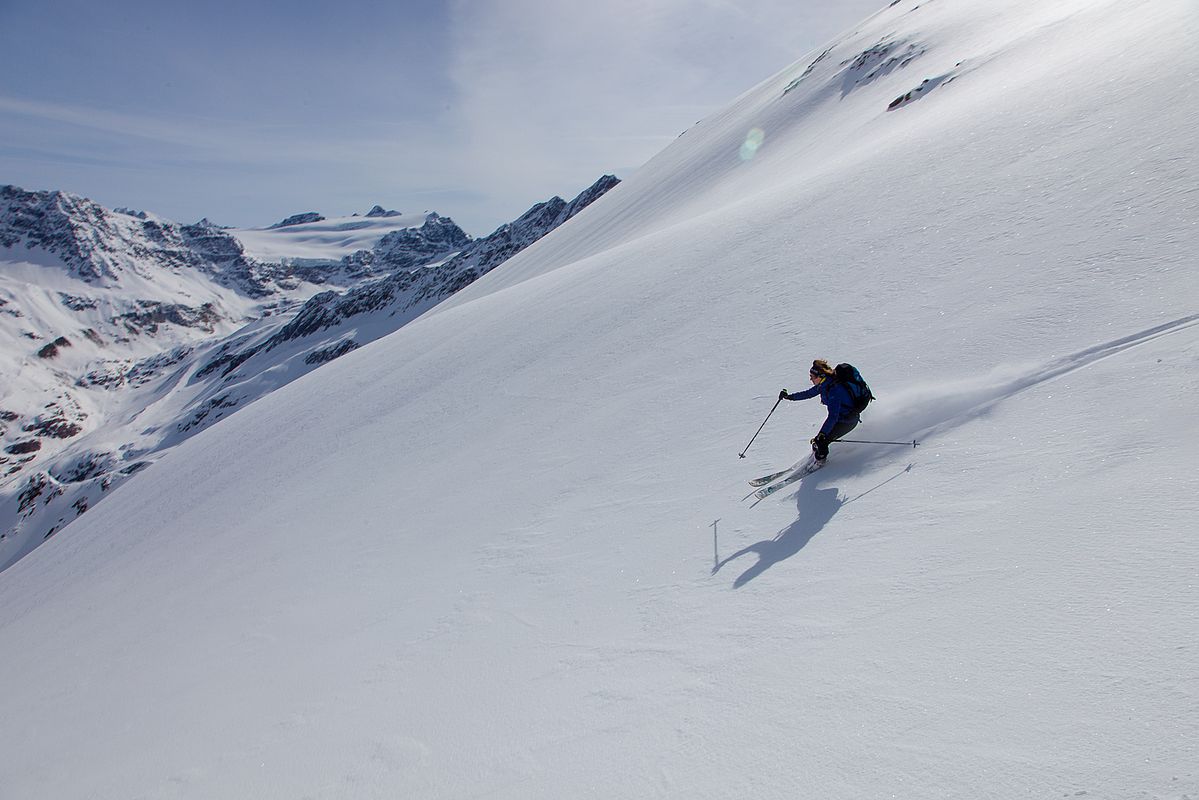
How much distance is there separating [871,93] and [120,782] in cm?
3020

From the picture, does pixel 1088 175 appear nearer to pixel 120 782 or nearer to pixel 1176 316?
pixel 1176 316

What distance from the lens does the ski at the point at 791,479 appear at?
581 centimetres

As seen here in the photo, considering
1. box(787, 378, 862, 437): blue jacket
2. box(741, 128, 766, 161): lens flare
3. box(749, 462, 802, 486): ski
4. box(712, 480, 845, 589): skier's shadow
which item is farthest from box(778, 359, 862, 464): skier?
box(741, 128, 766, 161): lens flare

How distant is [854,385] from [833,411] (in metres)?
0.29

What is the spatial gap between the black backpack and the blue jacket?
0.03m

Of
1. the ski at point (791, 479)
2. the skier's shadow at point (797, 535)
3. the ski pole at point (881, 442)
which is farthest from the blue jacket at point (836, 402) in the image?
the skier's shadow at point (797, 535)

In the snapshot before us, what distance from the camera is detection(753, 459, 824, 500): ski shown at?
581cm

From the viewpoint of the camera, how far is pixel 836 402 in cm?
586

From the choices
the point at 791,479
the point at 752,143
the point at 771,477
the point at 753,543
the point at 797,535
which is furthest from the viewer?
the point at 752,143

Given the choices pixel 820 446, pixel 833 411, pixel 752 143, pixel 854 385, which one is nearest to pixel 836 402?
pixel 833 411

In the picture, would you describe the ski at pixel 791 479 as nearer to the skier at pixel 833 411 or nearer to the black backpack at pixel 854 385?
the skier at pixel 833 411

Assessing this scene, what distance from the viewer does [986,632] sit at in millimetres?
3250

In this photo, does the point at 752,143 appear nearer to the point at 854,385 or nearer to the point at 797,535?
the point at 854,385

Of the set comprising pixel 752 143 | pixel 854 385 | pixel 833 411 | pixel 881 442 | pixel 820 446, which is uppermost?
pixel 752 143
